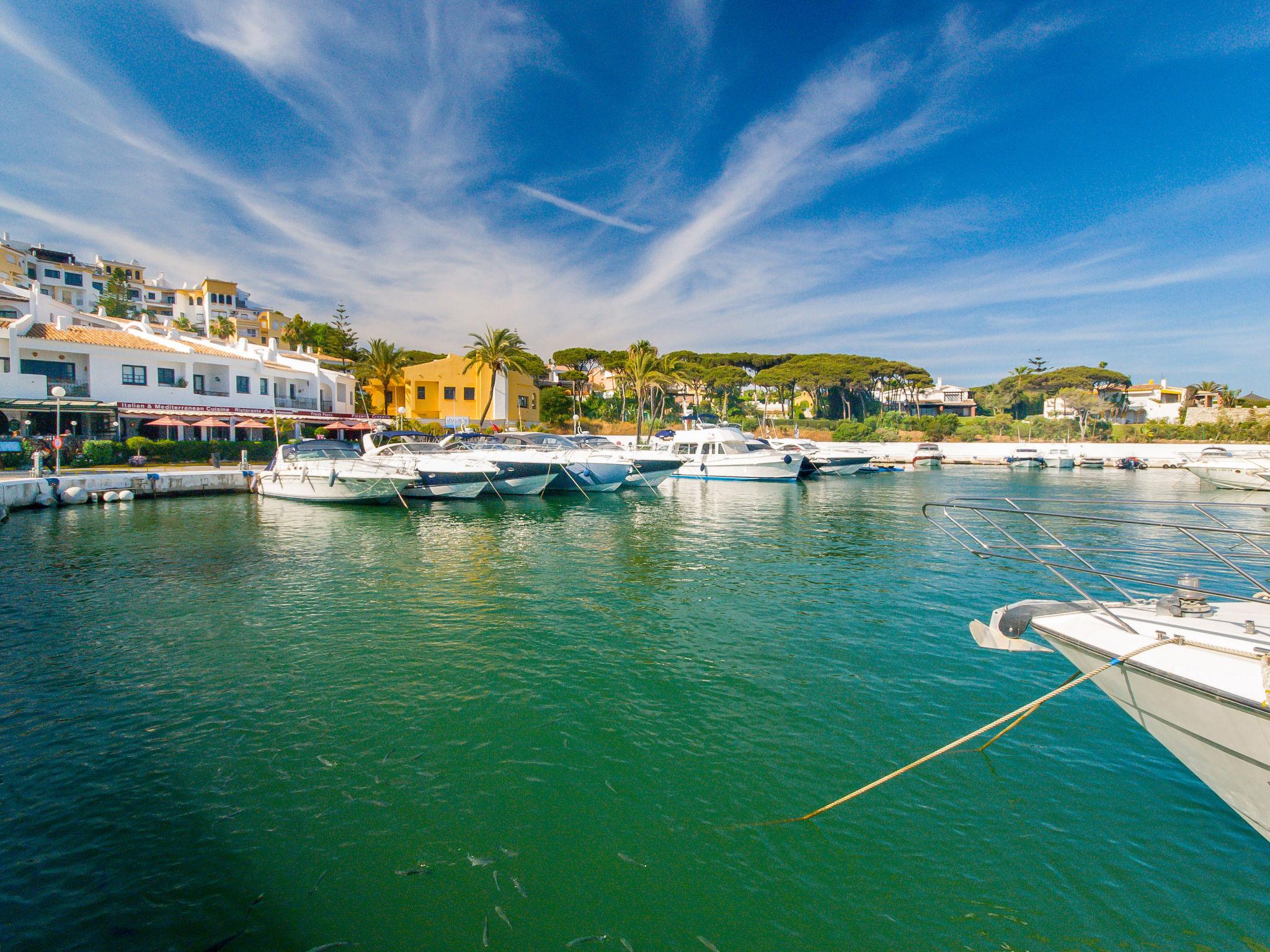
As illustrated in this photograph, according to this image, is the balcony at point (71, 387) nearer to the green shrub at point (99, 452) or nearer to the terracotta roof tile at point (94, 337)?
the terracotta roof tile at point (94, 337)

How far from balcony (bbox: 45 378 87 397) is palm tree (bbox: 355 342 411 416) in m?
27.0

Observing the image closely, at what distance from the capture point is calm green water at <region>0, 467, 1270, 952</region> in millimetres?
4223

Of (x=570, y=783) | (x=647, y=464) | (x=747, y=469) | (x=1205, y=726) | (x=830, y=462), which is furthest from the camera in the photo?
(x=830, y=462)

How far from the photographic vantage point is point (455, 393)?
214 feet

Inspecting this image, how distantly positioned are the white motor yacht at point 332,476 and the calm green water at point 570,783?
12.7m

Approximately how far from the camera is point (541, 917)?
13.8 ft

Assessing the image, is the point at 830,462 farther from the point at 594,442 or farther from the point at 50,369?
the point at 50,369

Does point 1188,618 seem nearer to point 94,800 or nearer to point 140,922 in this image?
point 140,922

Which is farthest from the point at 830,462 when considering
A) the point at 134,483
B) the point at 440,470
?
the point at 134,483

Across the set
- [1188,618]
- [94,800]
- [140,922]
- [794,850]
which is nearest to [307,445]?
[94,800]

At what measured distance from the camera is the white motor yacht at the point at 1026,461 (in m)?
56.8

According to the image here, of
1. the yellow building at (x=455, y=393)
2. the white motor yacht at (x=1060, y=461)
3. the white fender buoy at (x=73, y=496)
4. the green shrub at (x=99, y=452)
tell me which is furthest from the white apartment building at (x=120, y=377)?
the white motor yacht at (x=1060, y=461)

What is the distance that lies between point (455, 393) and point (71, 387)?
1279 inches

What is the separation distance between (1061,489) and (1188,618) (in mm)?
35036
